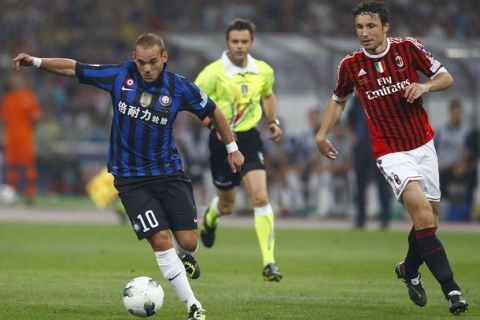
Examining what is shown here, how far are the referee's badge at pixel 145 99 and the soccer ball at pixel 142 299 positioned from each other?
1.33 m

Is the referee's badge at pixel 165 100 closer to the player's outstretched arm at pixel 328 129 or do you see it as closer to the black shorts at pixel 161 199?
the black shorts at pixel 161 199

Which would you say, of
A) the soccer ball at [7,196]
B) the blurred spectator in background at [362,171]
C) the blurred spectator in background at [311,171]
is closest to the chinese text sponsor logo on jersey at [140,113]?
the blurred spectator in background at [362,171]

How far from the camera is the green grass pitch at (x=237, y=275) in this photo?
9.02 m

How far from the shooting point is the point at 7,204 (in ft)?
81.1

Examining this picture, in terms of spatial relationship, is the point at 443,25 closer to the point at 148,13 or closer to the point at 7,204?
the point at 148,13

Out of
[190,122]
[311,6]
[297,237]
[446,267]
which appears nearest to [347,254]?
[297,237]

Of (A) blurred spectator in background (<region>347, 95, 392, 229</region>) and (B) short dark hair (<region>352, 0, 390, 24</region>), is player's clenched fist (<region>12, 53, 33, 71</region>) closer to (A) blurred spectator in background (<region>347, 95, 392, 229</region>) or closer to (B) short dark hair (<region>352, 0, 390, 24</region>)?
(B) short dark hair (<region>352, 0, 390, 24</region>)

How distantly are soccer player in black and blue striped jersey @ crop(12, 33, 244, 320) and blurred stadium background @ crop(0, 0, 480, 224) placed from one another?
1363cm

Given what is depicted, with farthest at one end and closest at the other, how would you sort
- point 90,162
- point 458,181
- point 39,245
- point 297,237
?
point 90,162 → point 458,181 → point 297,237 → point 39,245

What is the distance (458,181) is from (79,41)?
12801 millimetres

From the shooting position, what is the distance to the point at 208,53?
2244 centimetres

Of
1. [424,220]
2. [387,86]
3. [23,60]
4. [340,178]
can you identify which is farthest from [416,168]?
[340,178]

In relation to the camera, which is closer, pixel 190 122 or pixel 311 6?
pixel 190 122

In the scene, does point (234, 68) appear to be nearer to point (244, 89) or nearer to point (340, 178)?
point (244, 89)
